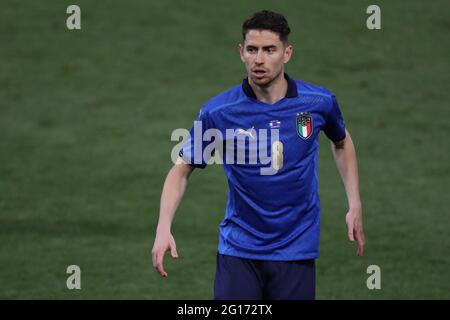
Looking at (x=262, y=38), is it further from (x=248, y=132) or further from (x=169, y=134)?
(x=169, y=134)

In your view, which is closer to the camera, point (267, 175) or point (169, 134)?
point (267, 175)

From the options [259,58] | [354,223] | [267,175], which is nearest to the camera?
[259,58]

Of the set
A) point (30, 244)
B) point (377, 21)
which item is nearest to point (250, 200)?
point (30, 244)

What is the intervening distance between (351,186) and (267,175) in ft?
2.18

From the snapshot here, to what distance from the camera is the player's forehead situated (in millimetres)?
6137

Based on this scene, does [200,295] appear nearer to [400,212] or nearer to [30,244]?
[30,244]

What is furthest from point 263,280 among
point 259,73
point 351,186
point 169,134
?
point 169,134

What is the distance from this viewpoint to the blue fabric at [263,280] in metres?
6.22

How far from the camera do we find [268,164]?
20.4ft

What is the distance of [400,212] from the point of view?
12281 mm

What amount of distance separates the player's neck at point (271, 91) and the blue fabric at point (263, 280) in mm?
928

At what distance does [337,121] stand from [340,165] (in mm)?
356

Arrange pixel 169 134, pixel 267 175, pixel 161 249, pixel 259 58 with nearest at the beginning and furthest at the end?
pixel 161 249
pixel 259 58
pixel 267 175
pixel 169 134

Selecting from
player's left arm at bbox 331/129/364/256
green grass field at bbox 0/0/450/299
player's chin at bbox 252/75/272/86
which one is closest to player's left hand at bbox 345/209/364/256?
player's left arm at bbox 331/129/364/256
